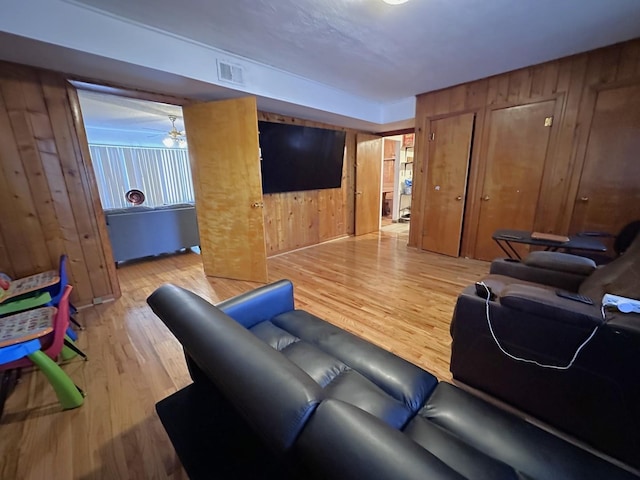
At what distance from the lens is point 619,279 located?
126 cm

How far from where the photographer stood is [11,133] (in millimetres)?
2029

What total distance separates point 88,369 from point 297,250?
3065 mm

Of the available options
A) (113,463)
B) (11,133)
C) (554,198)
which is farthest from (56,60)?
(554,198)

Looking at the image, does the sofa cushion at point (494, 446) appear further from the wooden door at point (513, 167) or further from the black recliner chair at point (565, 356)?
the wooden door at point (513, 167)

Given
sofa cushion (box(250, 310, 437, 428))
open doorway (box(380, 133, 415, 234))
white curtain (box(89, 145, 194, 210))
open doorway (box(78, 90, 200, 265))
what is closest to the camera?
sofa cushion (box(250, 310, 437, 428))

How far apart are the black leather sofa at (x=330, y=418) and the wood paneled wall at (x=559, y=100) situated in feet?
10.3

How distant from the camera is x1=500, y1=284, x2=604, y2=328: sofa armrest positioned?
3.49 feet

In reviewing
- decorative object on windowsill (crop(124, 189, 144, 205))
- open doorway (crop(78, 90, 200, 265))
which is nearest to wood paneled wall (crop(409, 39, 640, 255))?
open doorway (crop(78, 90, 200, 265))

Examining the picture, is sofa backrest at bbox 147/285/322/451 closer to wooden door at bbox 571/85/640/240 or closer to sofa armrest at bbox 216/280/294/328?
sofa armrest at bbox 216/280/294/328

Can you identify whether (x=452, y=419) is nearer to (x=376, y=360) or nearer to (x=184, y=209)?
(x=376, y=360)

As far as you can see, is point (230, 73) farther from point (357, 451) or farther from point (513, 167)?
point (513, 167)

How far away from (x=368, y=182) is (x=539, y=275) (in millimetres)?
3825

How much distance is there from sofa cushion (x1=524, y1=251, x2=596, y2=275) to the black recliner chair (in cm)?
22

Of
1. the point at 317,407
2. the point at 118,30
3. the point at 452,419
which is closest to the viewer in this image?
the point at 317,407
